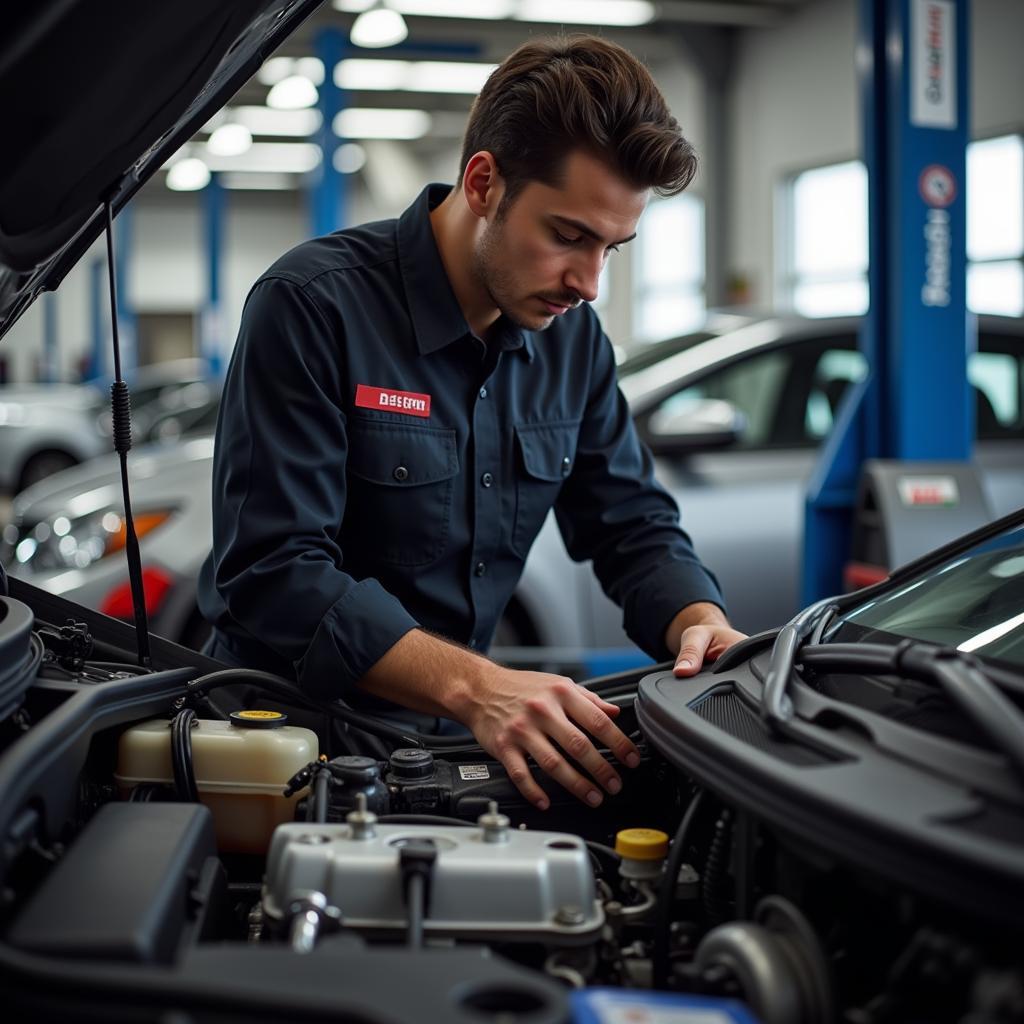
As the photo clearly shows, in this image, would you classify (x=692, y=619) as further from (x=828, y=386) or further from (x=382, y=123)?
(x=382, y=123)

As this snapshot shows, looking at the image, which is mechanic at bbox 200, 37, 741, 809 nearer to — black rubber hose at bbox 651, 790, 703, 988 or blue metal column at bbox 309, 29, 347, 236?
black rubber hose at bbox 651, 790, 703, 988

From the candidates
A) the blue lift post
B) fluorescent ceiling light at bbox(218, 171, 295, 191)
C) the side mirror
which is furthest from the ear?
fluorescent ceiling light at bbox(218, 171, 295, 191)

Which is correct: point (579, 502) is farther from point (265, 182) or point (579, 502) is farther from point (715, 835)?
point (265, 182)

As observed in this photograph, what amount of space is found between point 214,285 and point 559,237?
49.0 ft

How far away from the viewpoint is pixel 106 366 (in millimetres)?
20312

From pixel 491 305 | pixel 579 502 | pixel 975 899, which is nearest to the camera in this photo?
pixel 975 899

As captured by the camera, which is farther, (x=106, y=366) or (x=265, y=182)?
(x=106, y=366)

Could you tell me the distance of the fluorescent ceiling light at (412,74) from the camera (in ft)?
36.8

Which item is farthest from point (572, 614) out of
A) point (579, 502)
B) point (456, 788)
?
point (456, 788)

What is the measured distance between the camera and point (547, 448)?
74.0 inches

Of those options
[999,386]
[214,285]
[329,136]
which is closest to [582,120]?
[999,386]

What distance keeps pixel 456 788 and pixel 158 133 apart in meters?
0.80

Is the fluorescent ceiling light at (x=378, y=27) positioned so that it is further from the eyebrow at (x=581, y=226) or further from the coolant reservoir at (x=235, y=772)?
the coolant reservoir at (x=235, y=772)

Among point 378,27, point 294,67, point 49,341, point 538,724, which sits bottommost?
point 538,724
